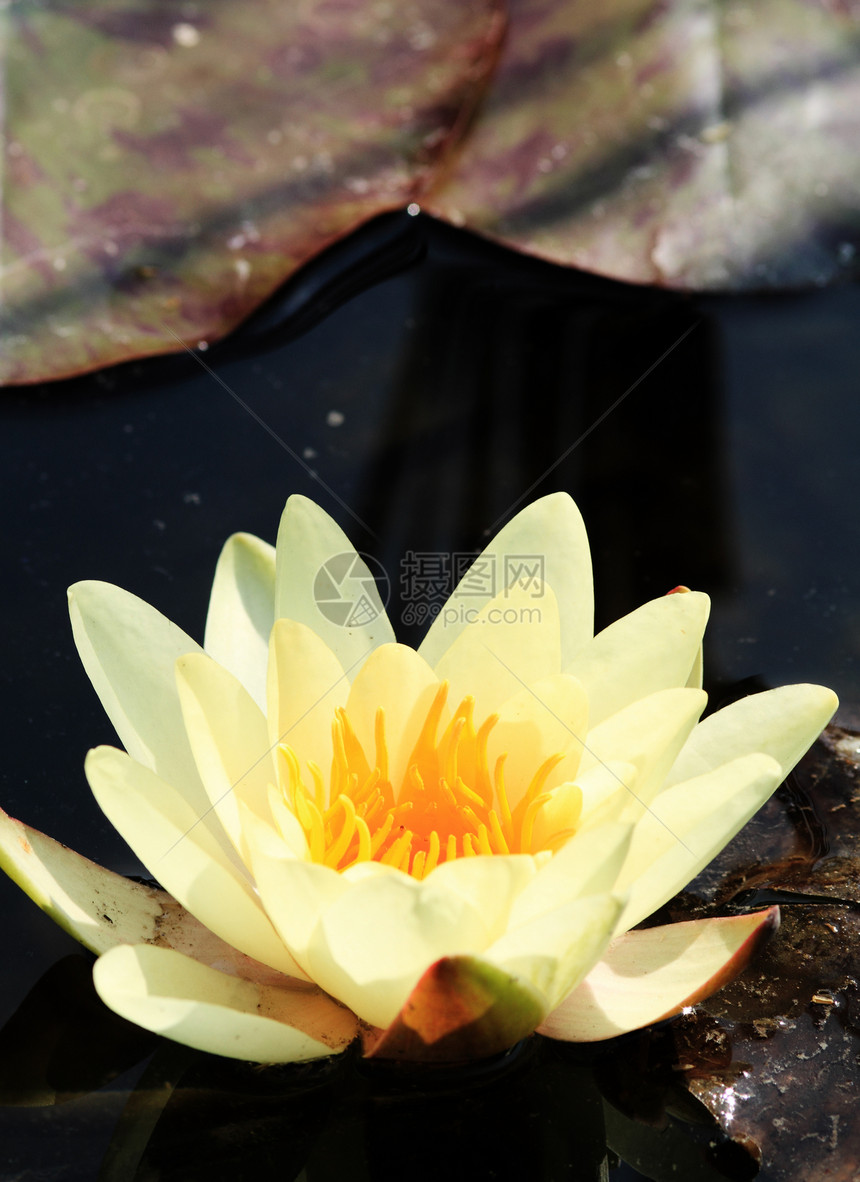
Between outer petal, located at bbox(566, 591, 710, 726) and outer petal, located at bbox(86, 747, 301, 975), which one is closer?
outer petal, located at bbox(86, 747, 301, 975)

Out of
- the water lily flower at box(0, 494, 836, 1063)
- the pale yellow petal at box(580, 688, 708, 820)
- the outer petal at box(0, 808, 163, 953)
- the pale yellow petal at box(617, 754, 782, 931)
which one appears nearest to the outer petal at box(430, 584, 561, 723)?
the water lily flower at box(0, 494, 836, 1063)

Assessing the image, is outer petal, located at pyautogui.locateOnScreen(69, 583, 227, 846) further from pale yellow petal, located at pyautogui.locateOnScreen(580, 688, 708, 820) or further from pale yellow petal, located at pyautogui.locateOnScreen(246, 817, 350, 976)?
pale yellow petal, located at pyautogui.locateOnScreen(580, 688, 708, 820)

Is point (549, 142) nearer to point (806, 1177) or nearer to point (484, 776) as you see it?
point (484, 776)

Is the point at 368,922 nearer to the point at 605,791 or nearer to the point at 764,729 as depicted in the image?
the point at 605,791

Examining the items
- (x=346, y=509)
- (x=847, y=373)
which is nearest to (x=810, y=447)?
(x=847, y=373)

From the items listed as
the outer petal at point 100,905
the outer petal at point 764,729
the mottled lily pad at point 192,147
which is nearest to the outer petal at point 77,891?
the outer petal at point 100,905

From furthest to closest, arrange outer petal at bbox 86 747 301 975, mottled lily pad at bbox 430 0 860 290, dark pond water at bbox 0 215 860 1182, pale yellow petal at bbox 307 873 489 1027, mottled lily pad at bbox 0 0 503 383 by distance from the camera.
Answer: mottled lily pad at bbox 430 0 860 290 → mottled lily pad at bbox 0 0 503 383 → dark pond water at bbox 0 215 860 1182 → outer petal at bbox 86 747 301 975 → pale yellow petal at bbox 307 873 489 1027

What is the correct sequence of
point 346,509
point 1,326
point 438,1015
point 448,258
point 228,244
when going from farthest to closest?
point 448,258
point 228,244
point 1,326
point 346,509
point 438,1015

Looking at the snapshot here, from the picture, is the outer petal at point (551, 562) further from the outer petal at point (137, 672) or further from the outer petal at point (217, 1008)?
the outer petal at point (217, 1008)
